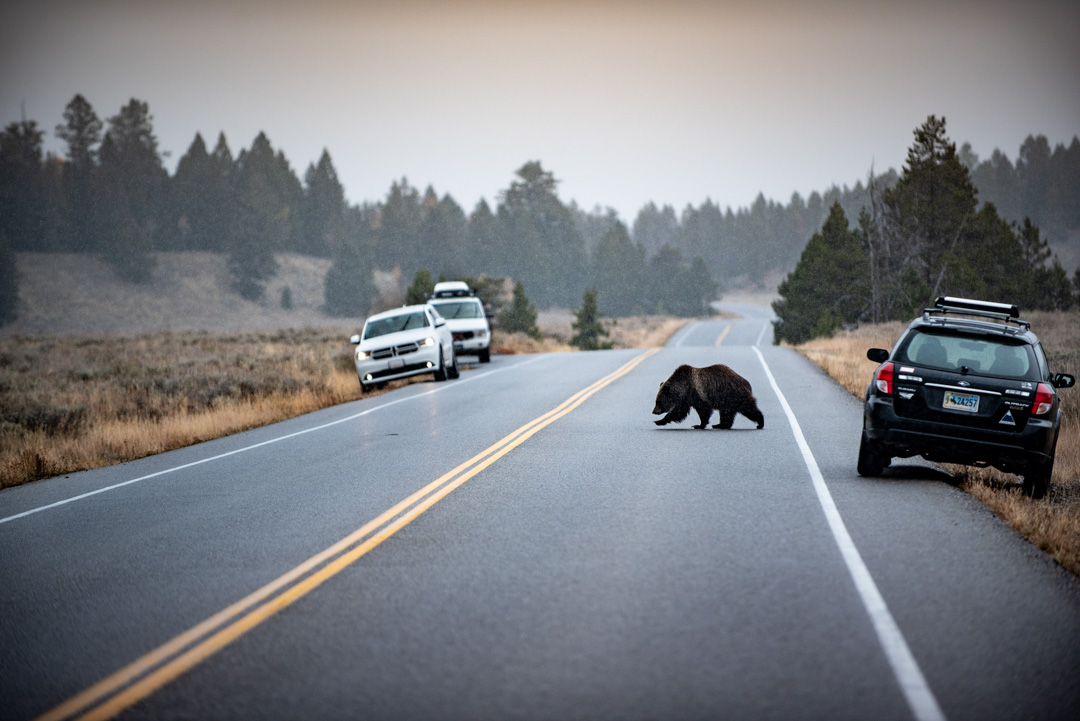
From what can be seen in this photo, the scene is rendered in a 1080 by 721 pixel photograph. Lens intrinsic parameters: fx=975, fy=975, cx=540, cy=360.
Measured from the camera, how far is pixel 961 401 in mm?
9438

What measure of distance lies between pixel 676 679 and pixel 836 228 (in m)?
49.6

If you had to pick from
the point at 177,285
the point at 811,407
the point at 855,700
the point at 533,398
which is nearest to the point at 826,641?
the point at 855,700

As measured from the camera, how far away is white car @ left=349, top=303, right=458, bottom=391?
23.3 meters

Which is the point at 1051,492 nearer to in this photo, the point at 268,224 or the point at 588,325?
the point at 588,325

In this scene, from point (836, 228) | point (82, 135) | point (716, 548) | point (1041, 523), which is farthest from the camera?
point (82, 135)

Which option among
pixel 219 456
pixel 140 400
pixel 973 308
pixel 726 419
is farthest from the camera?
pixel 140 400

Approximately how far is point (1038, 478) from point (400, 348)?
16332 mm

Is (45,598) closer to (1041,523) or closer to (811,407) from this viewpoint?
(1041,523)

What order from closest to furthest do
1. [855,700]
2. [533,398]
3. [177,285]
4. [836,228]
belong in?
[855,700] → [533,398] → [836,228] → [177,285]

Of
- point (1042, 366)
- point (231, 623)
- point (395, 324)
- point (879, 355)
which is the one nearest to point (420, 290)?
point (395, 324)

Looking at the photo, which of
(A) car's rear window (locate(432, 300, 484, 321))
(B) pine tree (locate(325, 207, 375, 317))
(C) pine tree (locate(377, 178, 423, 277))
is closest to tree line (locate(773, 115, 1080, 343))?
(A) car's rear window (locate(432, 300, 484, 321))

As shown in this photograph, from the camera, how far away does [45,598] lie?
638cm

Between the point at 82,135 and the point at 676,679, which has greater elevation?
the point at 82,135

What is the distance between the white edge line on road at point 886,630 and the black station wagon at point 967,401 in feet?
4.05
